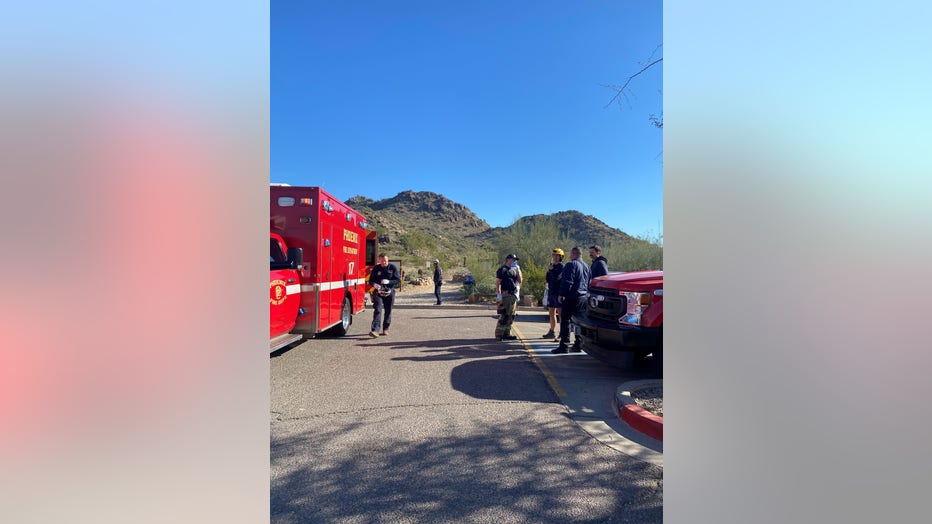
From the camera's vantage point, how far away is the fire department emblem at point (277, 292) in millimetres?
5366

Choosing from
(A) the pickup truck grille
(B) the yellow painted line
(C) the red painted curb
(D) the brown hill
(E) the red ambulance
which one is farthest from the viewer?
(D) the brown hill

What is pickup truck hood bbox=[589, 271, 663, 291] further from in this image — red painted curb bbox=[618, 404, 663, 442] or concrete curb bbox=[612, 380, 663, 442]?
red painted curb bbox=[618, 404, 663, 442]

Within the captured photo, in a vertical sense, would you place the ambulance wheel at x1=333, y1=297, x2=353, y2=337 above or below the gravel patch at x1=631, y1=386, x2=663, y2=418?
above

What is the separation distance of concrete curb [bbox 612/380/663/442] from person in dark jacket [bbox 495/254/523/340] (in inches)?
141

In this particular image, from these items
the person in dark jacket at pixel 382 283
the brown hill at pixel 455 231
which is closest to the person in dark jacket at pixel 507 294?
the person in dark jacket at pixel 382 283

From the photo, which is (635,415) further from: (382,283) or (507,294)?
(382,283)

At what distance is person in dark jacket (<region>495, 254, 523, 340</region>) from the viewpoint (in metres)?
7.93

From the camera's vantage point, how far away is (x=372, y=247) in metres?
12.8

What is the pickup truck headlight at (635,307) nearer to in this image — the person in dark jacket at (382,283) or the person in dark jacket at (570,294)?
the person in dark jacket at (570,294)

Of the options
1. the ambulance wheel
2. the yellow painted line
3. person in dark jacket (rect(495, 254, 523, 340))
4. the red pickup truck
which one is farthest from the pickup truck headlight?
the ambulance wheel

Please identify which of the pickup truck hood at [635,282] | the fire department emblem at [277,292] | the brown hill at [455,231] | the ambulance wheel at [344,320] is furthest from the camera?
the brown hill at [455,231]

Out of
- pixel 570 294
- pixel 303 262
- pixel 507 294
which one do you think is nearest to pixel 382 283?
pixel 303 262
